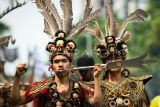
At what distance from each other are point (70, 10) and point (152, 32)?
41.8 m

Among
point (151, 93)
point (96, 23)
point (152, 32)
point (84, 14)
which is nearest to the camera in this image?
point (84, 14)

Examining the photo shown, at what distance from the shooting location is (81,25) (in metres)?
12.7

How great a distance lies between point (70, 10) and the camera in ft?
41.4

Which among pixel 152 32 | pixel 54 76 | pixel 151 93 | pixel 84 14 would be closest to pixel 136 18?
pixel 84 14

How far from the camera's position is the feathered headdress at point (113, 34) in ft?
43.4

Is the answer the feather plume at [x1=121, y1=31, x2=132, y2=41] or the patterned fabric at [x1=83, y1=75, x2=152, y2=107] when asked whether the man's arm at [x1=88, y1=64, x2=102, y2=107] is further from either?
the feather plume at [x1=121, y1=31, x2=132, y2=41]

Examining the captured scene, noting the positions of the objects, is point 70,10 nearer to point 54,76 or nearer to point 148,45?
point 54,76

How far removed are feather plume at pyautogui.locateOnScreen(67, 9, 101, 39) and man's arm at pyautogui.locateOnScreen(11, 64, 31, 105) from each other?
3.86 ft

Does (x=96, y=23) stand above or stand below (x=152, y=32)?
below

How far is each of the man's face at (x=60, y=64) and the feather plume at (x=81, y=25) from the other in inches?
21.8

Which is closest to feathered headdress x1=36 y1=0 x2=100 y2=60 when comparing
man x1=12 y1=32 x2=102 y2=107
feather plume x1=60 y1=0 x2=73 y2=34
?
feather plume x1=60 y1=0 x2=73 y2=34

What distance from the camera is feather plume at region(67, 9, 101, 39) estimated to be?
12.6 metres

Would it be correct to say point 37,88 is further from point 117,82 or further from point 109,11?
point 109,11

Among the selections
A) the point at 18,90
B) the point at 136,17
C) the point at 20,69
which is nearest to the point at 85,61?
the point at 136,17
